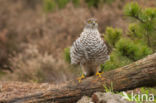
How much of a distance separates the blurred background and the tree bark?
2.83ft

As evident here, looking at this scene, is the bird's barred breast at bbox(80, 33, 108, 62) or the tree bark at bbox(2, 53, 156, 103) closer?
the tree bark at bbox(2, 53, 156, 103)

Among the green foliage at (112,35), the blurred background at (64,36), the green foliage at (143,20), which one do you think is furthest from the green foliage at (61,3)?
the green foliage at (143,20)

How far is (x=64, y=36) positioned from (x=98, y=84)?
22.0 ft

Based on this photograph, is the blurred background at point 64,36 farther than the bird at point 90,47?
Yes

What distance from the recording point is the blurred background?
513cm

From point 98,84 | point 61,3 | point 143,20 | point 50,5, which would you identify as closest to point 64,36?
point 61,3

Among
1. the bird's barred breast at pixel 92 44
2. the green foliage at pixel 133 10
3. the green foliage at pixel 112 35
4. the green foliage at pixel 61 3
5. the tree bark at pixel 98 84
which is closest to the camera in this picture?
the tree bark at pixel 98 84

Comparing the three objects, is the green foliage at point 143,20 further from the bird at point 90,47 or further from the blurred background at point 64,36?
the bird at point 90,47

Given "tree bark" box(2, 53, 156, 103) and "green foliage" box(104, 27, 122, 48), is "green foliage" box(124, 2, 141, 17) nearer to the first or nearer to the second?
"green foliage" box(104, 27, 122, 48)

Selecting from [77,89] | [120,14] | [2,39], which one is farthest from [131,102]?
[2,39]

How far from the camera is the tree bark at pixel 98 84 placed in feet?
13.7

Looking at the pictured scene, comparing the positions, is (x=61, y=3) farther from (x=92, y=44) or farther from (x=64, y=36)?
(x=92, y=44)

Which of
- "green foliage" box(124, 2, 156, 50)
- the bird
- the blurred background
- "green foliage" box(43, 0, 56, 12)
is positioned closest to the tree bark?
the bird

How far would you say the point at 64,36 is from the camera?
35.7ft
